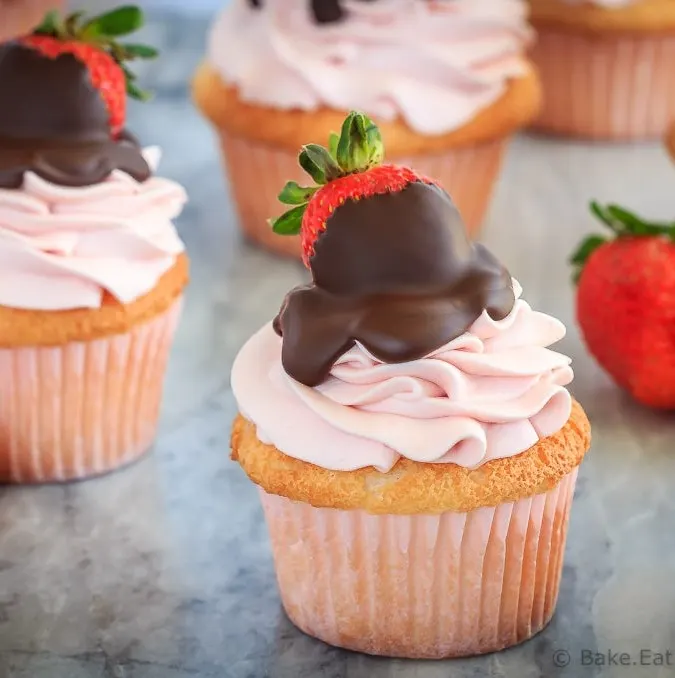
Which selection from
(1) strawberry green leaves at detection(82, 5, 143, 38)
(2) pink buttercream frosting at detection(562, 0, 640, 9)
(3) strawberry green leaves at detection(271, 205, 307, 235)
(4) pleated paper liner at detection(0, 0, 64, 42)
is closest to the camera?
(3) strawberry green leaves at detection(271, 205, 307, 235)

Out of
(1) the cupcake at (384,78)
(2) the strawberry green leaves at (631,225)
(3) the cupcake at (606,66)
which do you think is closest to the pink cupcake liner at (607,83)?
(3) the cupcake at (606,66)

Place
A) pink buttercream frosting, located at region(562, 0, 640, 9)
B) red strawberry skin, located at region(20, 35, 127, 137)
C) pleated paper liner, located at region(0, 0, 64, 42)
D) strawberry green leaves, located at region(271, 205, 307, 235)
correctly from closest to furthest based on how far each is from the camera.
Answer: strawberry green leaves, located at region(271, 205, 307, 235)
red strawberry skin, located at region(20, 35, 127, 137)
pink buttercream frosting, located at region(562, 0, 640, 9)
pleated paper liner, located at region(0, 0, 64, 42)

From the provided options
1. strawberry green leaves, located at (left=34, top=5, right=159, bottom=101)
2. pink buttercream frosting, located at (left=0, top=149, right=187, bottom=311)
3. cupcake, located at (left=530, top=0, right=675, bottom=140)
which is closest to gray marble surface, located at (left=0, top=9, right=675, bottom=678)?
pink buttercream frosting, located at (left=0, top=149, right=187, bottom=311)

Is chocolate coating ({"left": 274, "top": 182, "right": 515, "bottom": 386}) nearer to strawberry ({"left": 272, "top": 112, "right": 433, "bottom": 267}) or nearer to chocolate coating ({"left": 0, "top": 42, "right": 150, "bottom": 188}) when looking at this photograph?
strawberry ({"left": 272, "top": 112, "right": 433, "bottom": 267})

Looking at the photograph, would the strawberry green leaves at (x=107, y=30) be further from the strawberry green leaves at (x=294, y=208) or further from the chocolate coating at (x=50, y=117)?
the strawberry green leaves at (x=294, y=208)

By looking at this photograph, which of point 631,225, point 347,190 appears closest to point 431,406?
point 347,190

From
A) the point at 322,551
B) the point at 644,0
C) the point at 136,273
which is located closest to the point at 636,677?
the point at 322,551
